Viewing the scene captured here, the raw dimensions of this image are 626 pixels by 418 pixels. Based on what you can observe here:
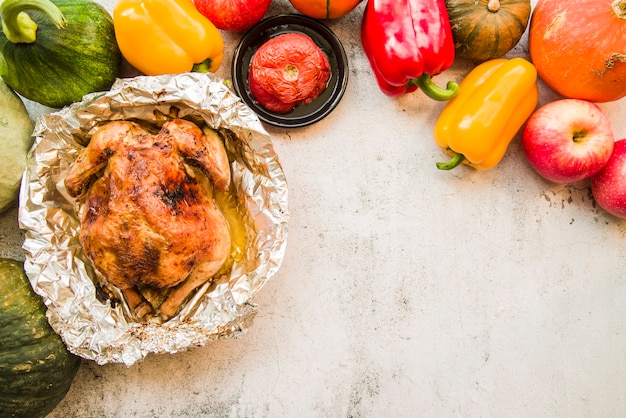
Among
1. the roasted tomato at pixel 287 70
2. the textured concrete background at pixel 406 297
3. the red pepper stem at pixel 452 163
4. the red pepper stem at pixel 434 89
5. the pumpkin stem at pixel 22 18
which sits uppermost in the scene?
the pumpkin stem at pixel 22 18

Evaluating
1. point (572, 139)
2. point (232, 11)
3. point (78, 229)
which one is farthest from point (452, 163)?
point (78, 229)

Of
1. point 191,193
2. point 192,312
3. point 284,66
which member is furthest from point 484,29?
point 192,312

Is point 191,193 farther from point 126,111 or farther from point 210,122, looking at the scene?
point 126,111

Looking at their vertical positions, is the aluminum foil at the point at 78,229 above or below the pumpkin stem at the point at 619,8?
below

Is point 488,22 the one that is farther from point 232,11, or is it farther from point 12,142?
point 12,142

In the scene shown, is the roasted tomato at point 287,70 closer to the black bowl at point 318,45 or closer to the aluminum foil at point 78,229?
the black bowl at point 318,45

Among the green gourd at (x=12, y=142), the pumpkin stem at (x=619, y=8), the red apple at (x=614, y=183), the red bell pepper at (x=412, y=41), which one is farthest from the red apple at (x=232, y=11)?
the red apple at (x=614, y=183)

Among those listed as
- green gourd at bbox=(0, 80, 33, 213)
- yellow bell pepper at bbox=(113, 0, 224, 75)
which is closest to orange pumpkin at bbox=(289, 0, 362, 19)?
yellow bell pepper at bbox=(113, 0, 224, 75)
